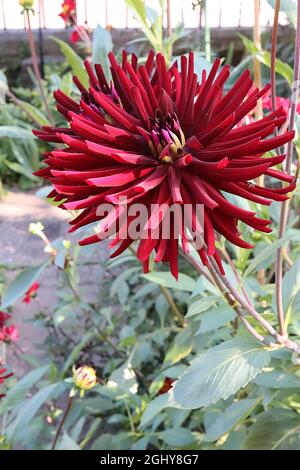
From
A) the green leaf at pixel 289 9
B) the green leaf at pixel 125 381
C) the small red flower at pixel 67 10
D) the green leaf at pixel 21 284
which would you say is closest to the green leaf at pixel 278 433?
the green leaf at pixel 125 381

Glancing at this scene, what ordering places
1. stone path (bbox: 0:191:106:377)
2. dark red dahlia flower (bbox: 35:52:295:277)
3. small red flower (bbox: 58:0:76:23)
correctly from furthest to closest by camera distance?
stone path (bbox: 0:191:106:377), small red flower (bbox: 58:0:76:23), dark red dahlia flower (bbox: 35:52:295:277)

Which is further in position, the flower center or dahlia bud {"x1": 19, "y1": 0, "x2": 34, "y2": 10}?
dahlia bud {"x1": 19, "y1": 0, "x2": 34, "y2": 10}

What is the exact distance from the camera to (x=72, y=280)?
3.66 feet

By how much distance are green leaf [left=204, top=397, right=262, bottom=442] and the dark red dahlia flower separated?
35 centimetres

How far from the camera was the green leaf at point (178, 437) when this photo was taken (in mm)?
886

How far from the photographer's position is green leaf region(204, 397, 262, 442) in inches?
27.7

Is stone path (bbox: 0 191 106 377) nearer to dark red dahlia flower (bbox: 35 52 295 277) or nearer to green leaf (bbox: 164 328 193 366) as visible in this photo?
green leaf (bbox: 164 328 193 366)

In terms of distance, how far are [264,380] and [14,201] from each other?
176 centimetres

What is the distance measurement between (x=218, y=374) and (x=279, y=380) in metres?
0.13

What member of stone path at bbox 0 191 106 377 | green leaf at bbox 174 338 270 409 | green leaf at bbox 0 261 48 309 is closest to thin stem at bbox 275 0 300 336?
green leaf at bbox 174 338 270 409
